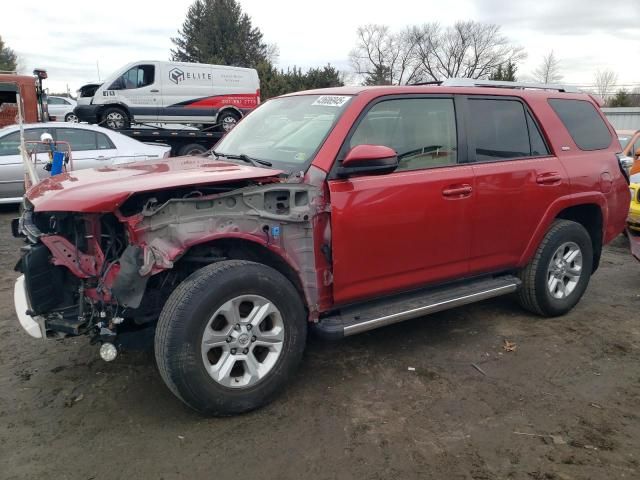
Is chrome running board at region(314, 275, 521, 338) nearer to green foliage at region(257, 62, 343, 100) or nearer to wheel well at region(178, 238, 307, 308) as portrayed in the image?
wheel well at region(178, 238, 307, 308)

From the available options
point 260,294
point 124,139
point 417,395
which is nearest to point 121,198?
point 260,294

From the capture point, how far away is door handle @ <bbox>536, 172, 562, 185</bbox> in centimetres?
430

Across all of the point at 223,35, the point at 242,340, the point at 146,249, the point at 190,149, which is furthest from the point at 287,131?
the point at 223,35

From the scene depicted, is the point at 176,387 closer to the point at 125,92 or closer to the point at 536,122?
the point at 536,122

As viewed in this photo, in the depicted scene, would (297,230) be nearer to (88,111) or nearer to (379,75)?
(88,111)

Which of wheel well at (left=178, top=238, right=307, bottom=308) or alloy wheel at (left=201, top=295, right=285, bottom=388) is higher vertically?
wheel well at (left=178, top=238, right=307, bottom=308)

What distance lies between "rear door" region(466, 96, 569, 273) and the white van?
11.4 m

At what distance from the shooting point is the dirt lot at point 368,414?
2.70 metres

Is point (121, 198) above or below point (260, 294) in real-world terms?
above

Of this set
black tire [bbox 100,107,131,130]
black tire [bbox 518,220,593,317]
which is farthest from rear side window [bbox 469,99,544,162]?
black tire [bbox 100,107,131,130]

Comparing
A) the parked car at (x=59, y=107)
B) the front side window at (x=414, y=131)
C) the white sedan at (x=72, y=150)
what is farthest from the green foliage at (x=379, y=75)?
the front side window at (x=414, y=131)

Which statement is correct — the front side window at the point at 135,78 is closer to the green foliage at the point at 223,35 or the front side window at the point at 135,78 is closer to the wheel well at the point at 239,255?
the wheel well at the point at 239,255

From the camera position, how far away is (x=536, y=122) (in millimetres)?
4473

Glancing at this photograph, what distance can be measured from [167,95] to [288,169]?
13.8 m
